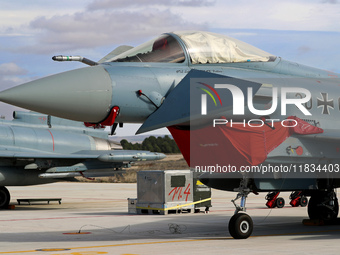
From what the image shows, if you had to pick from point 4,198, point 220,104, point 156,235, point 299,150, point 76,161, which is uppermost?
point 220,104

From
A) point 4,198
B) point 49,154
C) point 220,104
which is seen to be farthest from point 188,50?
point 4,198

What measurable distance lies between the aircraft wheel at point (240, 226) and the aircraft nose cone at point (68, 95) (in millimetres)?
3177

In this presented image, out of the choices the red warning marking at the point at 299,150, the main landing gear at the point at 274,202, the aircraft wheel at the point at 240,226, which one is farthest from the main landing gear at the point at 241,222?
the main landing gear at the point at 274,202

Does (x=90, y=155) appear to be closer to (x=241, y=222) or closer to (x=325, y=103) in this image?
(x=241, y=222)

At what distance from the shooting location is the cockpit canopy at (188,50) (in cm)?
946

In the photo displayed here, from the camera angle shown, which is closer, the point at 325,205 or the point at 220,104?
the point at 220,104

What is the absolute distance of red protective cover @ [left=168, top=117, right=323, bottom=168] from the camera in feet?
32.1

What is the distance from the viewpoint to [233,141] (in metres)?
9.77

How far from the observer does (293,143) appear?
10180 millimetres

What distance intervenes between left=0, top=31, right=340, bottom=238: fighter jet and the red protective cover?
0.06ft

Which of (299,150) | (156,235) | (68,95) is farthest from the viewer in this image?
(156,235)

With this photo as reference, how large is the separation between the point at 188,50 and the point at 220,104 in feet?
3.61

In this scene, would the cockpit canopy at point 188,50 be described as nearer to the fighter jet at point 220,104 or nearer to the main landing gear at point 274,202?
the fighter jet at point 220,104

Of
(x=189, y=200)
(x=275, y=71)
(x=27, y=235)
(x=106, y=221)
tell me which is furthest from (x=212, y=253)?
(x=189, y=200)
